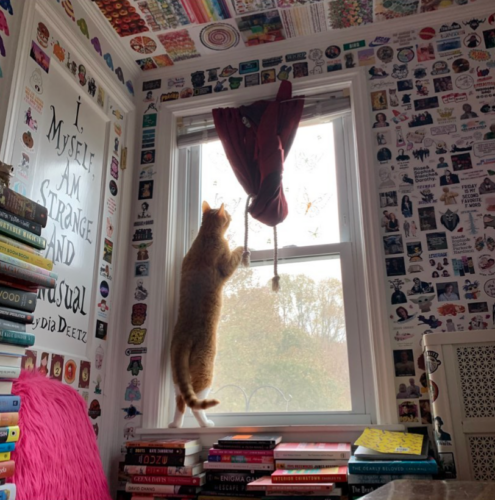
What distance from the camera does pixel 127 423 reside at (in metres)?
2.06

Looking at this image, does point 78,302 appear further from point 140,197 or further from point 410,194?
point 410,194

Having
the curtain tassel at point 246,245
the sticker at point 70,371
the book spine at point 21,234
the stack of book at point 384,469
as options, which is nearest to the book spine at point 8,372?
the book spine at point 21,234

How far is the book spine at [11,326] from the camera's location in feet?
3.99

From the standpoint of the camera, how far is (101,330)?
205 cm

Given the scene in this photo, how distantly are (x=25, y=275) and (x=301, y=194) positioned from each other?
1.35m

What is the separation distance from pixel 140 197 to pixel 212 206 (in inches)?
13.8

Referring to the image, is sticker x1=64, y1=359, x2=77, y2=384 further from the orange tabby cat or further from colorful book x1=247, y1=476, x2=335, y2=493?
colorful book x1=247, y1=476, x2=335, y2=493

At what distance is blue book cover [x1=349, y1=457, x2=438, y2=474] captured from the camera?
1.47m

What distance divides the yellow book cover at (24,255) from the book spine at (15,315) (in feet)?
0.43

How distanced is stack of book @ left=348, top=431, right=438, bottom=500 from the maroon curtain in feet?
3.44

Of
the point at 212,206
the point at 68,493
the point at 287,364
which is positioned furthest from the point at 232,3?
the point at 68,493

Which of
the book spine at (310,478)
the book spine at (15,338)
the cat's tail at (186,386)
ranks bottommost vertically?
the book spine at (310,478)

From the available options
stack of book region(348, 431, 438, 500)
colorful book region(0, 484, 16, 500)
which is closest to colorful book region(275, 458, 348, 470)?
stack of book region(348, 431, 438, 500)

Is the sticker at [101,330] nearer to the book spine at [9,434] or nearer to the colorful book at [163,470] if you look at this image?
the colorful book at [163,470]
